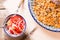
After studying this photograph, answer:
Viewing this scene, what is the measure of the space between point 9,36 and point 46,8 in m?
0.21

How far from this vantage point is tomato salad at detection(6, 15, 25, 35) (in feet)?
2.79

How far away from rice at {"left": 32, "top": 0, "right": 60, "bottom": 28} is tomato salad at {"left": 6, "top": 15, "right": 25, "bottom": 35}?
0.27 ft

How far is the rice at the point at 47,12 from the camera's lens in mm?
900

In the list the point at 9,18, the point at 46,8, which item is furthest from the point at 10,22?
the point at 46,8

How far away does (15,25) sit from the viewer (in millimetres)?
863

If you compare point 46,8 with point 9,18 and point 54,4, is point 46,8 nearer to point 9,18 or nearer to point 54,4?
point 54,4

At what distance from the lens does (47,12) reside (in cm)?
91

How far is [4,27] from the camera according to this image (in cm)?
86

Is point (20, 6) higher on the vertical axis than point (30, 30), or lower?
higher

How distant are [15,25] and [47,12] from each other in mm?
159

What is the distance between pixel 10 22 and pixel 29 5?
12cm

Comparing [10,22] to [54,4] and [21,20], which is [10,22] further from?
[54,4]

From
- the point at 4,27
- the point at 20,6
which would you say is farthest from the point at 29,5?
the point at 4,27

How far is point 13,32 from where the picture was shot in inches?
33.4
